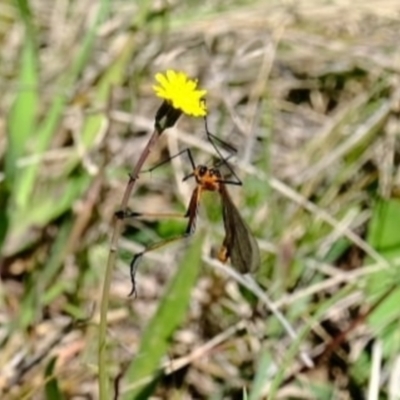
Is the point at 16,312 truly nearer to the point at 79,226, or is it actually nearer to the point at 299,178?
the point at 79,226

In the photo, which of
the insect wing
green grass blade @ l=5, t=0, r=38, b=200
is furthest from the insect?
green grass blade @ l=5, t=0, r=38, b=200

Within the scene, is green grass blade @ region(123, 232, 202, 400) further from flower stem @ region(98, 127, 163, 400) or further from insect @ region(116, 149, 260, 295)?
flower stem @ region(98, 127, 163, 400)

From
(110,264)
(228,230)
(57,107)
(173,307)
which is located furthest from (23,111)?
(110,264)

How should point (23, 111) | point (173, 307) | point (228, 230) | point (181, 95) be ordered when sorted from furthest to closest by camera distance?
point (23, 111), point (173, 307), point (228, 230), point (181, 95)

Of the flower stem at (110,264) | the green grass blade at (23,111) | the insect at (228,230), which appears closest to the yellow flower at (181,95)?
the flower stem at (110,264)

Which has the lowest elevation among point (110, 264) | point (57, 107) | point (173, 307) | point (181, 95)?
point (173, 307)

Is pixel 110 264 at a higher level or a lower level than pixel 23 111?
higher

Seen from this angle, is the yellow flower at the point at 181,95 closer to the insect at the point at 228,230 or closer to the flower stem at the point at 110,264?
the flower stem at the point at 110,264

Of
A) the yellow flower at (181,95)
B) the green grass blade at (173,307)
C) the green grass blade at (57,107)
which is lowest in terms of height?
the green grass blade at (173,307)

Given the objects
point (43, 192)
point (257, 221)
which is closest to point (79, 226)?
point (43, 192)

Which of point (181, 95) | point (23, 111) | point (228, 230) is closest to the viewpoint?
point (181, 95)

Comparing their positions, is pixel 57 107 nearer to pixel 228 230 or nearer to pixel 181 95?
pixel 228 230
